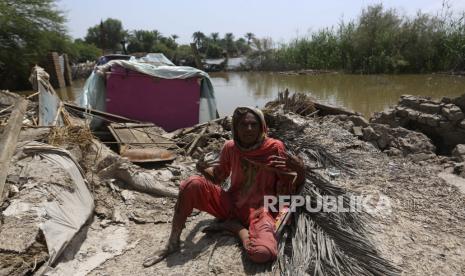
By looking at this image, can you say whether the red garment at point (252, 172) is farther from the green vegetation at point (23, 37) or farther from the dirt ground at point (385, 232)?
the green vegetation at point (23, 37)

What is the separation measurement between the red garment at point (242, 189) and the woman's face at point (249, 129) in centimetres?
9

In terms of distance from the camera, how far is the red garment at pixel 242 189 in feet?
9.08

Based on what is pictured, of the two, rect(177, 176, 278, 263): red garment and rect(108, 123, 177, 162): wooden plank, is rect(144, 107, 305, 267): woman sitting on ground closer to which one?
rect(177, 176, 278, 263): red garment

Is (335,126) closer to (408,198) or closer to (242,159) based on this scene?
(408,198)

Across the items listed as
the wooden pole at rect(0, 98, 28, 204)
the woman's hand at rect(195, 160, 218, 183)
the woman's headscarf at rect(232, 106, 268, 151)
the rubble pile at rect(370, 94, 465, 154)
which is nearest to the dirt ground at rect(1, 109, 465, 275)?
the woman's hand at rect(195, 160, 218, 183)

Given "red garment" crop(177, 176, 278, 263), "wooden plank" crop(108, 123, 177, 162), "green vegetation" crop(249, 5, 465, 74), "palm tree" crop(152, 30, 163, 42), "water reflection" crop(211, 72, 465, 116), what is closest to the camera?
"red garment" crop(177, 176, 278, 263)

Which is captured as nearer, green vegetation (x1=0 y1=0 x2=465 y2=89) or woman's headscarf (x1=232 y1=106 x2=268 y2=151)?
woman's headscarf (x1=232 y1=106 x2=268 y2=151)

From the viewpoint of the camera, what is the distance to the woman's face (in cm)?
268

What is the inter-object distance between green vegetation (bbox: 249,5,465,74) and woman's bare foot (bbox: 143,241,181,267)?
23.3m

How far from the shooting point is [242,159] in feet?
9.31

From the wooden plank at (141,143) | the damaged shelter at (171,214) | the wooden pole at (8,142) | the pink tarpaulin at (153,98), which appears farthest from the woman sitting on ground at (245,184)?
the pink tarpaulin at (153,98)

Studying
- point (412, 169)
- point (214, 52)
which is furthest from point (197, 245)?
point (214, 52)

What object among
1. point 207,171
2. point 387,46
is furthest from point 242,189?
point 387,46

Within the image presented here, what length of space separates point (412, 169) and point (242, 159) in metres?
2.44
